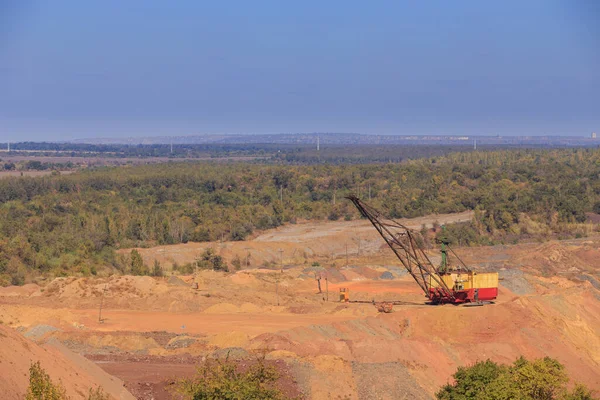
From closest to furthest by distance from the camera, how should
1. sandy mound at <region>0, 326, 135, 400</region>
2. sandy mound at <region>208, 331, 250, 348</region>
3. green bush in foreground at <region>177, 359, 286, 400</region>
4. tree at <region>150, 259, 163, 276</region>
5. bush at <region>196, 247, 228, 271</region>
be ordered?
1. green bush in foreground at <region>177, 359, 286, 400</region>
2. sandy mound at <region>0, 326, 135, 400</region>
3. sandy mound at <region>208, 331, 250, 348</region>
4. tree at <region>150, 259, 163, 276</region>
5. bush at <region>196, 247, 228, 271</region>

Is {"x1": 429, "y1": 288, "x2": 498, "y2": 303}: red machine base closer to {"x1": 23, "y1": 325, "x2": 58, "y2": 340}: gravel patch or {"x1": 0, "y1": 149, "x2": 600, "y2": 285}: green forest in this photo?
{"x1": 23, "y1": 325, "x2": 58, "y2": 340}: gravel patch

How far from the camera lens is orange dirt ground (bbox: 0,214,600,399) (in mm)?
37500

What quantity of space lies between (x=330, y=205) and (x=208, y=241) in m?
28.0

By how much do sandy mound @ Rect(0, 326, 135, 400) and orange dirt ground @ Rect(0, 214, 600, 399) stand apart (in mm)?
824

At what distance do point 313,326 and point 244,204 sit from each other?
73.4 meters

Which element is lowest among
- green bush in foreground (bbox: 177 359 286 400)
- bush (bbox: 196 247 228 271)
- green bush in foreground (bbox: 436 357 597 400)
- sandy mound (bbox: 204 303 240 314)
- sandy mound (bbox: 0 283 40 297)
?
bush (bbox: 196 247 228 271)

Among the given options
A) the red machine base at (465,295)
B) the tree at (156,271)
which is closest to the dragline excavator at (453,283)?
Result: the red machine base at (465,295)

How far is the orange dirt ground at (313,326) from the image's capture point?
123 feet

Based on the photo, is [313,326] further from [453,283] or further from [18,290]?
[18,290]

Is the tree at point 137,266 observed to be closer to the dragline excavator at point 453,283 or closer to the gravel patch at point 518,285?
the dragline excavator at point 453,283

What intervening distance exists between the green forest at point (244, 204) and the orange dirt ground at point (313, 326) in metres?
14.2

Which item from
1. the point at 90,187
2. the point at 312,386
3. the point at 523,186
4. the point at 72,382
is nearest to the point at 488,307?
the point at 312,386

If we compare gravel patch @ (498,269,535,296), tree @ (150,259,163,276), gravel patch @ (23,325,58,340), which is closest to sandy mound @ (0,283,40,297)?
tree @ (150,259,163,276)

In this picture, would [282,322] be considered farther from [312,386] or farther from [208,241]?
[208,241]
